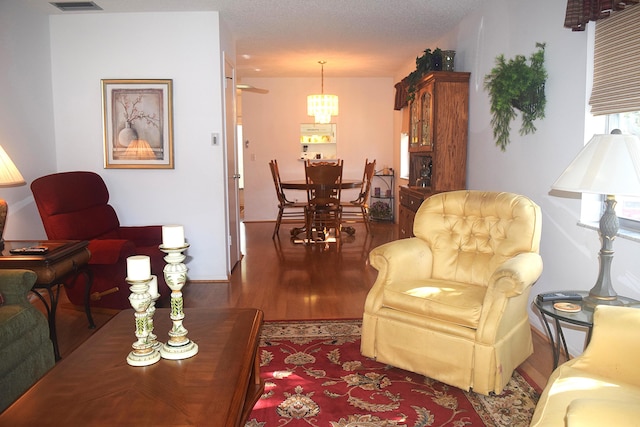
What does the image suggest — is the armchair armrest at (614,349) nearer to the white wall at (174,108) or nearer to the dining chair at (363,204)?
the white wall at (174,108)

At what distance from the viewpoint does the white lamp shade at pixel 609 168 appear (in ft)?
6.41

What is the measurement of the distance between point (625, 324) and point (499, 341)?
790mm

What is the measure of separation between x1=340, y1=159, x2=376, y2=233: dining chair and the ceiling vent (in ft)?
12.4

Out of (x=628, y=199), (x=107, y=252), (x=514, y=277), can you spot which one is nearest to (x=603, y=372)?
(x=514, y=277)

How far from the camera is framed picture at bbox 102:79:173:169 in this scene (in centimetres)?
455

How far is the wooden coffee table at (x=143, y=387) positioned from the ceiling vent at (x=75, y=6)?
3.19 m

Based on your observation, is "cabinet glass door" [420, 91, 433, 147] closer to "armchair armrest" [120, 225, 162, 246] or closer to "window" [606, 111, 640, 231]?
"window" [606, 111, 640, 231]

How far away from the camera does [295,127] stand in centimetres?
873

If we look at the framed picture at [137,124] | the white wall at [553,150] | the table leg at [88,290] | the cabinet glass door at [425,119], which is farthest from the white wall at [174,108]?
the white wall at [553,150]

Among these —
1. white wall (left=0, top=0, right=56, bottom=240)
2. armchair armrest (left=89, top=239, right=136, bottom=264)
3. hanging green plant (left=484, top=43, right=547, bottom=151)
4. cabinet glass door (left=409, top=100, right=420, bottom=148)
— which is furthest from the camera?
cabinet glass door (left=409, top=100, right=420, bottom=148)

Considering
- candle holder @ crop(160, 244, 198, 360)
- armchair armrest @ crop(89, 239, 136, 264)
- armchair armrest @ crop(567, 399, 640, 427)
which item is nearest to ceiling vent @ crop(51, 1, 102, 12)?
armchair armrest @ crop(89, 239, 136, 264)

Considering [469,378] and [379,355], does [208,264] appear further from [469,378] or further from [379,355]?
[469,378]

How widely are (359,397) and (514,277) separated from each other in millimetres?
925

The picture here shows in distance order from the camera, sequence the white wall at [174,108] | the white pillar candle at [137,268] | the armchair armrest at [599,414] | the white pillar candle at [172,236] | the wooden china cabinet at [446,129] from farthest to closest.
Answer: the wooden china cabinet at [446,129] < the white wall at [174,108] < the white pillar candle at [172,236] < the white pillar candle at [137,268] < the armchair armrest at [599,414]
